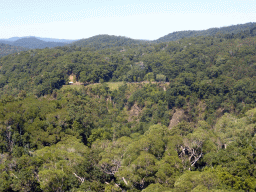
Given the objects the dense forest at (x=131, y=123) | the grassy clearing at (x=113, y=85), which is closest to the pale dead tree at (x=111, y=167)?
the dense forest at (x=131, y=123)

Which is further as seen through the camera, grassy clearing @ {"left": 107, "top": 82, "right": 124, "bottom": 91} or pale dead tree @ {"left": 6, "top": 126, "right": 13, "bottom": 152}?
grassy clearing @ {"left": 107, "top": 82, "right": 124, "bottom": 91}

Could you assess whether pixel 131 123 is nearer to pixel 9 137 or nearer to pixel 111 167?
pixel 9 137

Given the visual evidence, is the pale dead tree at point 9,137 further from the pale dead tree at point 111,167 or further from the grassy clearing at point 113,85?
the grassy clearing at point 113,85

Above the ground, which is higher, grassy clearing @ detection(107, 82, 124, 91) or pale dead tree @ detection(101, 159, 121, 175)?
grassy clearing @ detection(107, 82, 124, 91)

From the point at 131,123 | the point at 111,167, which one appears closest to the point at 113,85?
the point at 131,123

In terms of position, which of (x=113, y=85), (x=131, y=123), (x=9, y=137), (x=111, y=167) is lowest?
(x=131, y=123)

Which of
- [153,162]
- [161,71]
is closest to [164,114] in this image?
[161,71]

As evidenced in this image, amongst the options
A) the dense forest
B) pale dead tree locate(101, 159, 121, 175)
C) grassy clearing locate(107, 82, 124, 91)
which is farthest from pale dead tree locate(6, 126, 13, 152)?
grassy clearing locate(107, 82, 124, 91)

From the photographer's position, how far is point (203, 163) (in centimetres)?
3089

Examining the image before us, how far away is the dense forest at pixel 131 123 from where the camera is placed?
24062 mm

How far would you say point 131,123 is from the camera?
59.4 m

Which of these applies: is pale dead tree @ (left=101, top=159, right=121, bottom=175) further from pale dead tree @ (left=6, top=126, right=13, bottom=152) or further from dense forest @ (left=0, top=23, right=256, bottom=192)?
pale dead tree @ (left=6, top=126, right=13, bottom=152)

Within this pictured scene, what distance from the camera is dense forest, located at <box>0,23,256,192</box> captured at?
24.1 metres

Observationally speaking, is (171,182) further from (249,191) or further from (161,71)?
(161,71)
